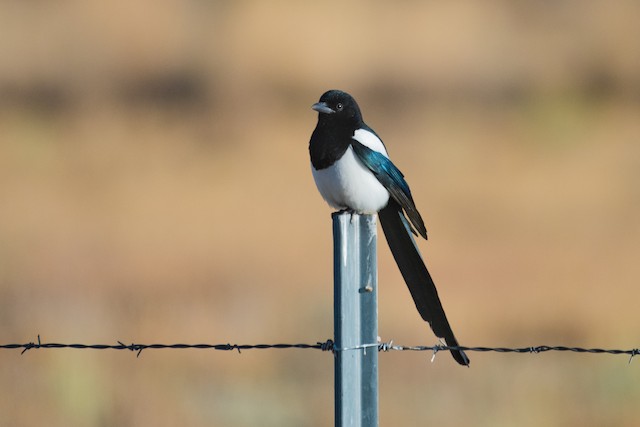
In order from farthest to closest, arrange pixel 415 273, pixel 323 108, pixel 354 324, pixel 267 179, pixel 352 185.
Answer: pixel 267 179 → pixel 323 108 → pixel 352 185 → pixel 415 273 → pixel 354 324

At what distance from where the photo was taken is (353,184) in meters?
4.80

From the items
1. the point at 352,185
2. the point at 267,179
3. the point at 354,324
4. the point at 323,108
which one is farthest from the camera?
the point at 267,179

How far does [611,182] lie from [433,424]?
4.73m

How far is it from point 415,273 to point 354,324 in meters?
0.76

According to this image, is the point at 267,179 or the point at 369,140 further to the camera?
the point at 267,179

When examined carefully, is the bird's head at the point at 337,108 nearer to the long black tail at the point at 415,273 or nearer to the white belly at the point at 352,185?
→ the white belly at the point at 352,185

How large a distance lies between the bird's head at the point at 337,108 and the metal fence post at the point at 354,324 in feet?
3.90

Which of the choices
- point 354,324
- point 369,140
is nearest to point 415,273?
point 369,140

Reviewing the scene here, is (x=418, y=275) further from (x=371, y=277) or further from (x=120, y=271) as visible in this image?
(x=120, y=271)

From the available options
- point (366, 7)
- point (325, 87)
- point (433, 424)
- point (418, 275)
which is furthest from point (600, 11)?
point (418, 275)

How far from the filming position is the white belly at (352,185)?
4801 millimetres

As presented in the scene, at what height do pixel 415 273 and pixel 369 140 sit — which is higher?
pixel 369 140

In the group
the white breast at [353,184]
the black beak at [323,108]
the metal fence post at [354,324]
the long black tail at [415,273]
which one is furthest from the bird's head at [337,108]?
the metal fence post at [354,324]

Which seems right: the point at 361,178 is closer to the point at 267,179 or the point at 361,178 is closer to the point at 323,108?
the point at 323,108
